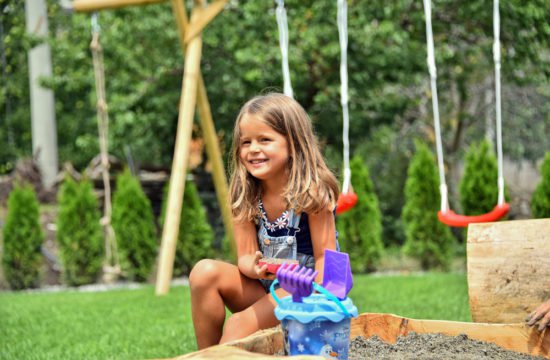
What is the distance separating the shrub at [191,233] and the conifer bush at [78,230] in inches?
31.5

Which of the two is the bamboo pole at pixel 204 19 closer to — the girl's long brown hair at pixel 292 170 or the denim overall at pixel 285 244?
the girl's long brown hair at pixel 292 170

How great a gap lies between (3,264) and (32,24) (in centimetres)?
541

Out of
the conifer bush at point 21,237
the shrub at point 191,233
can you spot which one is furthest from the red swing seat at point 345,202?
the conifer bush at point 21,237

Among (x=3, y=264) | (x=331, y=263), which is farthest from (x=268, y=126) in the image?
(x=3, y=264)

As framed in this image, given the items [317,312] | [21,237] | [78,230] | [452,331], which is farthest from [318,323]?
[21,237]

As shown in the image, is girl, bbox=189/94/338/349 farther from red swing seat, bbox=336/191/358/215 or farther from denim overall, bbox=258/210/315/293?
red swing seat, bbox=336/191/358/215

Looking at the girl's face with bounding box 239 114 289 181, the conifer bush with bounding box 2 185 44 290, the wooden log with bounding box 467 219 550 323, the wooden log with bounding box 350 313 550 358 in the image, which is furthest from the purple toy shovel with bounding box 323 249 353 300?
the conifer bush with bounding box 2 185 44 290

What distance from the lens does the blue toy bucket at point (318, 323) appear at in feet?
6.04

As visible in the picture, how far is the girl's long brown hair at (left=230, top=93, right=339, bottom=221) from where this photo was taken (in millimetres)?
2295

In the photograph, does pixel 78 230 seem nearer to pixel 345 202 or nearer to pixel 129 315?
pixel 129 315

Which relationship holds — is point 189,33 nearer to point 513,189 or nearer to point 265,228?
point 265,228

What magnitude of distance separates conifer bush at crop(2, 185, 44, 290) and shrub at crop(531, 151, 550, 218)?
5.35 metres

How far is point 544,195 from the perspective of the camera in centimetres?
707

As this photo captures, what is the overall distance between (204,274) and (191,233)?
5.93m
